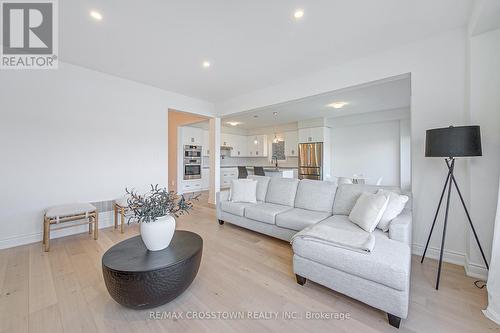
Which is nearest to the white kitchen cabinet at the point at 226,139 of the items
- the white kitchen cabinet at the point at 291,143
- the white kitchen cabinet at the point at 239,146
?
the white kitchen cabinet at the point at 239,146

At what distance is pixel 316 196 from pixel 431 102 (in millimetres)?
1801

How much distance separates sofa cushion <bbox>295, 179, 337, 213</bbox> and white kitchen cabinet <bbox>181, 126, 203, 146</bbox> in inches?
177

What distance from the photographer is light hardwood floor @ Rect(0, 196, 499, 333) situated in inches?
57.1

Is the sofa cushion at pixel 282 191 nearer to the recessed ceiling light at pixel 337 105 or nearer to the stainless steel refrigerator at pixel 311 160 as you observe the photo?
the recessed ceiling light at pixel 337 105

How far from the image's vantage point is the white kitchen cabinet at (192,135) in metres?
6.42

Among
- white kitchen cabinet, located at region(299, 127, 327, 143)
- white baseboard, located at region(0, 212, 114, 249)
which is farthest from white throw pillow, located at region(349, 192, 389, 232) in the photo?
white kitchen cabinet, located at region(299, 127, 327, 143)

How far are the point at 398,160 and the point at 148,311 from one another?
6439 millimetres

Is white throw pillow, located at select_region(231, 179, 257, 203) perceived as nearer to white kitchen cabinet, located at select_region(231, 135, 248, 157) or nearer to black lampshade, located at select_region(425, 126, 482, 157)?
black lampshade, located at select_region(425, 126, 482, 157)

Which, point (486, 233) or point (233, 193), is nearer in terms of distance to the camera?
point (486, 233)

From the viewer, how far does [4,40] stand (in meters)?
2.54

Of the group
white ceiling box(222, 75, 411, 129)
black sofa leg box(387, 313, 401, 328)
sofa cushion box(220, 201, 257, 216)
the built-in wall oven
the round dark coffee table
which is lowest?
black sofa leg box(387, 313, 401, 328)

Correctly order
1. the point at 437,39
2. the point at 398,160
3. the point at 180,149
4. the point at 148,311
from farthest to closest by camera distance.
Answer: the point at 180,149
the point at 398,160
the point at 437,39
the point at 148,311

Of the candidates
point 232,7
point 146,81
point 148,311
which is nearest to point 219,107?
point 146,81

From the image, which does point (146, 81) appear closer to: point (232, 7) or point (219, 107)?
point (219, 107)
